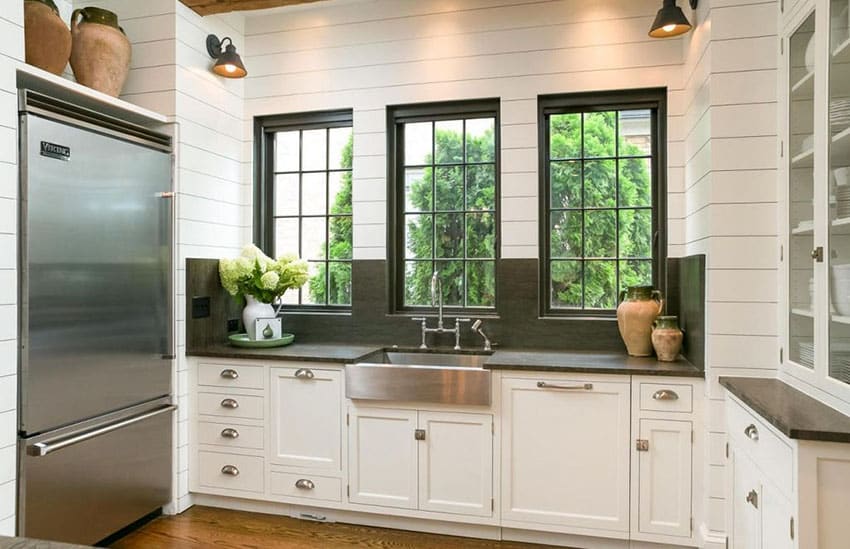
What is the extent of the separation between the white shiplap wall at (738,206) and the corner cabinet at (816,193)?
72 millimetres

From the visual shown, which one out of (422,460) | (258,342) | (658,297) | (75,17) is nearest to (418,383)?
(422,460)

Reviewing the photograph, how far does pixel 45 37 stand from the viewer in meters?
2.49

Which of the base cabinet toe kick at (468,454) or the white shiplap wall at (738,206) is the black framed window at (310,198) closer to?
the base cabinet toe kick at (468,454)

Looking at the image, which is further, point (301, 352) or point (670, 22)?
point (301, 352)

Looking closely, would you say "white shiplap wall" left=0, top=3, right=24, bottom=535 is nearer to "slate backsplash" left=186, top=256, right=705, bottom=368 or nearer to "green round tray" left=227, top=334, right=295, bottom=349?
"slate backsplash" left=186, top=256, right=705, bottom=368

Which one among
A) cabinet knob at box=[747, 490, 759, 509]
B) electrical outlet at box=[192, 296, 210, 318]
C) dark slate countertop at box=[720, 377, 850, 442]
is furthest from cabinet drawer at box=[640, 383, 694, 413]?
electrical outlet at box=[192, 296, 210, 318]

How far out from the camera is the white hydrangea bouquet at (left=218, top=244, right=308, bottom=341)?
3.28m

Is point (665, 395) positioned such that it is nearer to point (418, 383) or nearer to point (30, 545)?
point (418, 383)

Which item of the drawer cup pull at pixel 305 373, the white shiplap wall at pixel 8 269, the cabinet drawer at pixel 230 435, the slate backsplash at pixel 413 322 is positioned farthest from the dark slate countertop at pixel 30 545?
the slate backsplash at pixel 413 322

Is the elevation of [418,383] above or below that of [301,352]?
below

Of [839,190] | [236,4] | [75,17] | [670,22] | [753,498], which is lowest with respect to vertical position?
[753,498]

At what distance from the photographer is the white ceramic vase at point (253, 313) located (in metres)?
3.29

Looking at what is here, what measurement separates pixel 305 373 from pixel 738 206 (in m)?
2.18

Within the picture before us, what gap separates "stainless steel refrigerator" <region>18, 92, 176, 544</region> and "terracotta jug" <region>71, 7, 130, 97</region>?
11.5 inches
